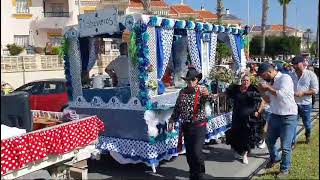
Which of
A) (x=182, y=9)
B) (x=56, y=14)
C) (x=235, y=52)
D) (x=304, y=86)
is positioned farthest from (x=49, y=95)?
(x=182, y=9)

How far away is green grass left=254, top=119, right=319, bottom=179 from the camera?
6301 millimetres

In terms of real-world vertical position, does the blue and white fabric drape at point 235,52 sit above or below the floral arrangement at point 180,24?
below

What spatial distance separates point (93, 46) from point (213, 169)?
140 inches

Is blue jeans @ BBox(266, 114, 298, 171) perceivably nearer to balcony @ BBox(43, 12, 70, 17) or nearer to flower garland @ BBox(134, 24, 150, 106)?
flower garland @ BBox(134, 24, 150, 106)

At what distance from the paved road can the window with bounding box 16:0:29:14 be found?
30156 mm

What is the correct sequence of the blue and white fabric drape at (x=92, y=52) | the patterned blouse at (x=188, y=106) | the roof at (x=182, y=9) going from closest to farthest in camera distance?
the patterned blouse at (x=188, y=106) < the blue and white fabric drape at (x=92, y=52) < the roof at (x=182, y=9)

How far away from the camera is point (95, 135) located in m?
6.18

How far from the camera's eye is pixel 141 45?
7.12 m

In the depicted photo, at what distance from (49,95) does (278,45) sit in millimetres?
38391

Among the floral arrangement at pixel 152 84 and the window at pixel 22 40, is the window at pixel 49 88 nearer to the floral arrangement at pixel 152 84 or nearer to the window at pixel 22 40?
the floral arrangement at pixel 152 84

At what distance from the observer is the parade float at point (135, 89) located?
7.14m

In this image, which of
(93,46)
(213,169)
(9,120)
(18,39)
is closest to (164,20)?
(93,46)

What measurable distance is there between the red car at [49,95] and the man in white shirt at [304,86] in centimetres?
708

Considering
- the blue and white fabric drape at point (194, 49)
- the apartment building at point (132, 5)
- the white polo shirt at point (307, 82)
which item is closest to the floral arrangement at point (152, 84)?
the blue and white fabric drape at point (194, 49)
